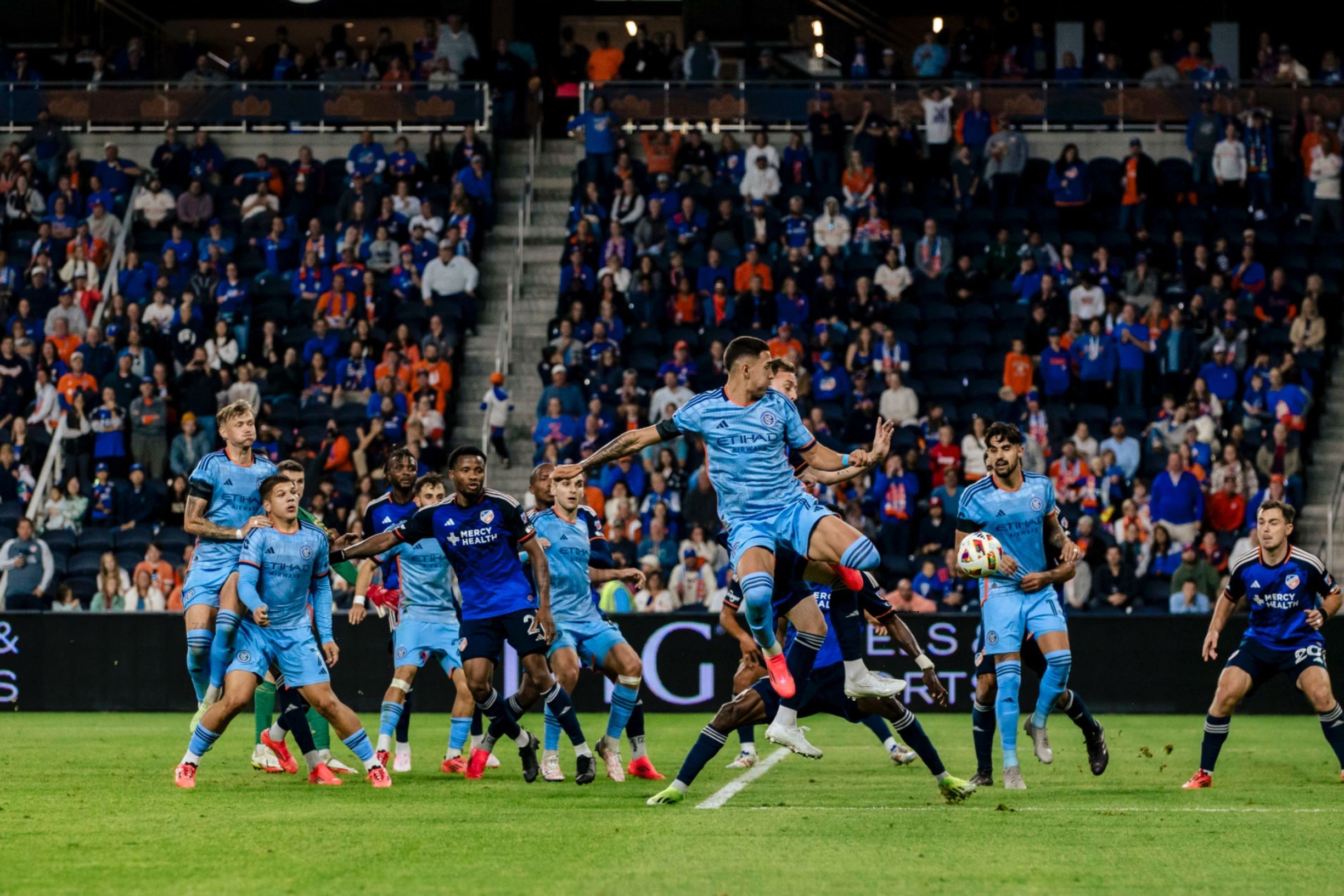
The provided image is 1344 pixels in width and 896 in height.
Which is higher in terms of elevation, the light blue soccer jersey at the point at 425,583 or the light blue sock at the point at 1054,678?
the light blue soccer jersey at the point at 425,583

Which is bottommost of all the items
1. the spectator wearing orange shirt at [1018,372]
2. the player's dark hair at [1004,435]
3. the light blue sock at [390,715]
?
the light blue sock at [390,715]

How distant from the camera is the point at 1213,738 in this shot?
12.6m

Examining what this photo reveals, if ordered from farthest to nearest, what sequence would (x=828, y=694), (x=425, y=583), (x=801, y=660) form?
1. (x=425, y=583)
2. (x=828, y=694)
3. (x=801, y=660)

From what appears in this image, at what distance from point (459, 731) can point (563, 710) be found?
153 cm

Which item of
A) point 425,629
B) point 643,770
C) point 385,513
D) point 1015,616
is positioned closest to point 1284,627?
point 1015,616

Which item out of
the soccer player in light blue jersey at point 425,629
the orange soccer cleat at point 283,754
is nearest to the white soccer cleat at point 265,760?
the orange soccer cleat at point 283,754

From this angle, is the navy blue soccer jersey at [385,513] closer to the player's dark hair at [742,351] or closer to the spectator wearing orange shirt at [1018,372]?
the player's dark hair at [742,351]

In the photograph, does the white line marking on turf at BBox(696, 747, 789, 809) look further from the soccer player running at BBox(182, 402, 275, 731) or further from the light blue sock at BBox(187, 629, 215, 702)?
the light blue sock at BBox(187, 629, 215, 702)

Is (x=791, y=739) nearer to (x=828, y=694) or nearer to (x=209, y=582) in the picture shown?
(x=828, y=694)

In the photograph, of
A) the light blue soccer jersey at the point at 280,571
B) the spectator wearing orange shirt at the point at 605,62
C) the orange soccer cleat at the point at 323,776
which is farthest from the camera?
the spectator wearing orange shirt at the point at 605,62

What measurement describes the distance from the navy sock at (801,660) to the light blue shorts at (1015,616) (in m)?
1.89

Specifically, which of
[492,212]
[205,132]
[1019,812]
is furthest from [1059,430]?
[205,132]

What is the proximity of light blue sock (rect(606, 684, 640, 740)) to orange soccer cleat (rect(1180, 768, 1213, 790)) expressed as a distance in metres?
3.88

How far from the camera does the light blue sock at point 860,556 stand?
Result: 34.7 feet
